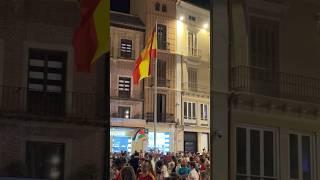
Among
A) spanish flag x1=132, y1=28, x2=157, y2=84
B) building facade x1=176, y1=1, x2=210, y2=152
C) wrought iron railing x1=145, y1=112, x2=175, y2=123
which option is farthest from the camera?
wrought iron railing x1=145, y1=112, x2=175, y2=123

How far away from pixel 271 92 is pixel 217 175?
2.05 m

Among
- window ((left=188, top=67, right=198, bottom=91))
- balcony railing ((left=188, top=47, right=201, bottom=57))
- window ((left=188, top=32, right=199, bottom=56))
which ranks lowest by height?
window ((left=188, top=67, right=198, bottom=91))

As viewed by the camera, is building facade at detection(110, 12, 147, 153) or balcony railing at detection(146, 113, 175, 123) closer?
building facade at detection(110, 12, 147, 153)

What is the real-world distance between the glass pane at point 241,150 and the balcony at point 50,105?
2.61m

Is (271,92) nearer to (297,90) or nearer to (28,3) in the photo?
(297,90)

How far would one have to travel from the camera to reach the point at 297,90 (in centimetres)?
1226

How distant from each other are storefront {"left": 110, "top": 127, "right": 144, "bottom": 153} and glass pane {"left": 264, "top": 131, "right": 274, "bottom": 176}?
2939 millimetres

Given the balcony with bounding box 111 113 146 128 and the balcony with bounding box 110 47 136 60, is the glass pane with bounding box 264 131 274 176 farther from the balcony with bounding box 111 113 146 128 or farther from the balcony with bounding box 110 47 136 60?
the balcony with bounding box 110 47 136 60

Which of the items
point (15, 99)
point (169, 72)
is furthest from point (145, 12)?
point (15, 99)

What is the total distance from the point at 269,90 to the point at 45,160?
4507mm

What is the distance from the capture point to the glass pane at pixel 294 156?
1196 cm

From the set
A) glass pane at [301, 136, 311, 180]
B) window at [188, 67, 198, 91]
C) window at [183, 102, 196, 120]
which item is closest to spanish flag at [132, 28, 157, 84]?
window at [188, 67, 198, 91]

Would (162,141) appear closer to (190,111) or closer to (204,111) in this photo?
(204,111)

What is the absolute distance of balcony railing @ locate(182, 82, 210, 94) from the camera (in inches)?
618
